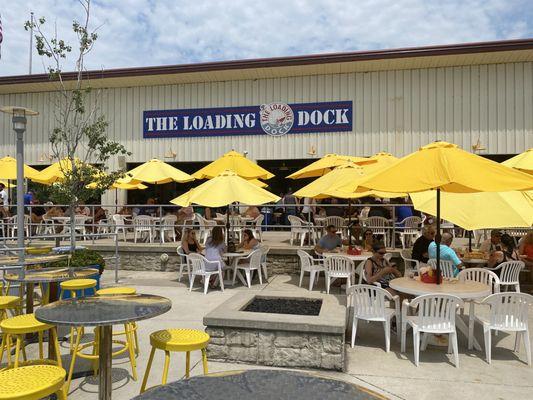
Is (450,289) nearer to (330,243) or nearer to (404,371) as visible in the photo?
(404,371)

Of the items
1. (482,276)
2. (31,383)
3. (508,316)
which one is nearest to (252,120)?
(482,276)

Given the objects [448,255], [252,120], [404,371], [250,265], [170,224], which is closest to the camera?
[404,371]

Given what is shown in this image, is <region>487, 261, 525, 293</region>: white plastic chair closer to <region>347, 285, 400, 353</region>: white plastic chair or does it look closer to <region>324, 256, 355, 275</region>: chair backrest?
<region>324, 256, 355, 275</region>: chair backrest

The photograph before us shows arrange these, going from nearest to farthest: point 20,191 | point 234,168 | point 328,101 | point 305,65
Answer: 1. point 20,191
2. point 234,168
3. point 305,65
4. point 328,101

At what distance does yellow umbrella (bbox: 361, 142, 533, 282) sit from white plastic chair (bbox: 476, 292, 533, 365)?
1.27 meters

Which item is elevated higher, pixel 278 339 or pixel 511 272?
pixel 511 272

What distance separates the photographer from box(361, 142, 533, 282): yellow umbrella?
204 inches

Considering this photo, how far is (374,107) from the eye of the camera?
15836mm

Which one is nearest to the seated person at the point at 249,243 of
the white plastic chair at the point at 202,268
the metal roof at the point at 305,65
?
the white plastic chair at the point at 202,268

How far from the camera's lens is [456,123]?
598 inches

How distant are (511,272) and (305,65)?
33.3 feet

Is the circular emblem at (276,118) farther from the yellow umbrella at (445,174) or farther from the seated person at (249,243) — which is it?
the yellow umbrella at (445,174)

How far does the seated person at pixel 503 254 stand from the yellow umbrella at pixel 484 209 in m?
1.02

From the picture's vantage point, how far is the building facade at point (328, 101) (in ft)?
48.8
